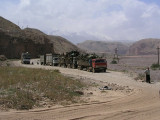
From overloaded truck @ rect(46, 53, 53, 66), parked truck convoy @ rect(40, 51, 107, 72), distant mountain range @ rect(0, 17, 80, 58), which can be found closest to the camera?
parked truck convoy @ rect(40, 51, 107, 72)

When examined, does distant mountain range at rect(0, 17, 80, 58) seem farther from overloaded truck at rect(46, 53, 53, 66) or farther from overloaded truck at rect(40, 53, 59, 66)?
overloaded truck at rect(46, 53, 53, 66)

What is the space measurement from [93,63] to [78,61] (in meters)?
6.40

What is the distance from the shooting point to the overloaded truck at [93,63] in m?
33.2

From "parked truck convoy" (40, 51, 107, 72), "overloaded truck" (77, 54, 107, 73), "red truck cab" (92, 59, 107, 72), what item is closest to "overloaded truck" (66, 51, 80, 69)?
"parked truck convoy" (40, 51, 107, 72)

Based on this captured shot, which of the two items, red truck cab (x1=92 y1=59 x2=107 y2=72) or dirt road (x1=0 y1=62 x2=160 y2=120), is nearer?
dirt road (x1=0 y1=62 x2=160 y2=120)

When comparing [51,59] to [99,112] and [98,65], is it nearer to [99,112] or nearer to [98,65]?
[98,65]

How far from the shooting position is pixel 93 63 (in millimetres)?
33500

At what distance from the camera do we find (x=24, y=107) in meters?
10.3

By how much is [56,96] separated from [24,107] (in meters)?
2.59

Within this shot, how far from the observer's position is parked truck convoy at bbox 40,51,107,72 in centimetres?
3344

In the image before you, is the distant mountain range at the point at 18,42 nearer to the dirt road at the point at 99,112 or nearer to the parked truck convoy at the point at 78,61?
the parked truck convoy at the point at 78,61

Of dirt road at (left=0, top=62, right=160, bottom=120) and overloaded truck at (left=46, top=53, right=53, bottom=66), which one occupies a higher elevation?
overloaded truck at (left=46, top=53, right=53, bottom=66)

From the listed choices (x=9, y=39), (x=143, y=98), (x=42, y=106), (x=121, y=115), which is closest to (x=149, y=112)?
(x=121, y=115)

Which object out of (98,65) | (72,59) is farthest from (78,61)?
(98,65)
